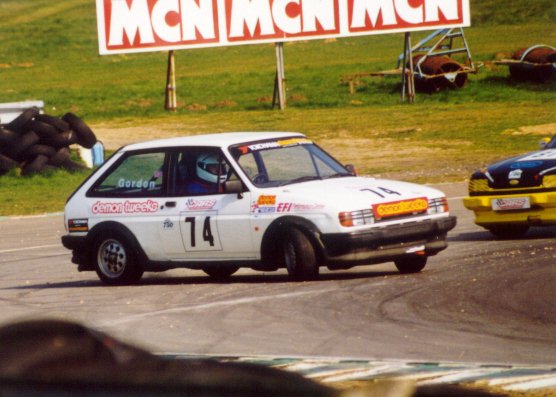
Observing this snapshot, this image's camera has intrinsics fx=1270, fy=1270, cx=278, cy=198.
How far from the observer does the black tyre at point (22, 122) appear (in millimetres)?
26375

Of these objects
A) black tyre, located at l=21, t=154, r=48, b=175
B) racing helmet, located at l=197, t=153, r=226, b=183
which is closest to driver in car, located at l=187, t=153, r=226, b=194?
racing helmet, located at l=197, t=153, r=226, b=183

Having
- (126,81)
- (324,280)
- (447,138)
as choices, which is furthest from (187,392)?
(126,81)

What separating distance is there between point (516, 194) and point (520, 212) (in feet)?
0.65

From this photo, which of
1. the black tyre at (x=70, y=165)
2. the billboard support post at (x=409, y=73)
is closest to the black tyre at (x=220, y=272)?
the black tyre at (x=70, y=165)

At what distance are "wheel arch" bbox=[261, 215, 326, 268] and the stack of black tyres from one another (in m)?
16.2

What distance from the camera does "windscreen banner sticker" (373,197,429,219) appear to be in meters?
10.8

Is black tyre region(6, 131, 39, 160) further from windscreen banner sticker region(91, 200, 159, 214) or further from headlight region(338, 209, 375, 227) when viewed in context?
headlight region(338, 209, 375, 227)

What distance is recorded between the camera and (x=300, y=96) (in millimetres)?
43969

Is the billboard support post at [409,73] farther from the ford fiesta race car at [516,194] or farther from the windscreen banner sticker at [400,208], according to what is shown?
the windscreen banner sticker at [400,208]

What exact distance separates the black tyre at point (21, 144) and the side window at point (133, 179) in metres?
14.5

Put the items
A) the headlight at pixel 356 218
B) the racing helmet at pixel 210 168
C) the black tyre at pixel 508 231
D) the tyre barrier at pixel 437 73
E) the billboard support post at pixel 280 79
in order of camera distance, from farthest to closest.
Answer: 1. the tyre barrier at pixel 437 73
2. the billboard support post at pixel 280 79
3. the black tyre at pixel 508 231
4. the racing helmet at pixel 210 168
5. the headlight at pixel 356 218

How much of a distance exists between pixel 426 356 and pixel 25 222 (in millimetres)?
14204

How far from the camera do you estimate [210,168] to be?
11750 millimetres

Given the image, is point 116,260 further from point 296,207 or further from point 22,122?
point 22,122
